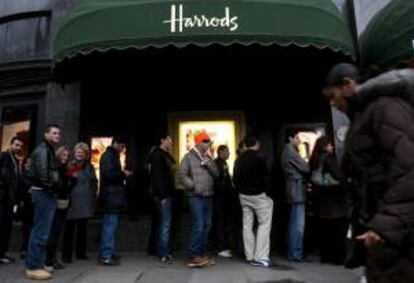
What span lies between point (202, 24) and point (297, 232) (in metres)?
3.69

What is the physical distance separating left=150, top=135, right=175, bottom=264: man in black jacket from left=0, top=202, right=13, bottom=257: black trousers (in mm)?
2320

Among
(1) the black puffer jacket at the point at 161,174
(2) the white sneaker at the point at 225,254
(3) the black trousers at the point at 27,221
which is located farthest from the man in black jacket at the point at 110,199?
(2) the white sneaker at the point at 225,254

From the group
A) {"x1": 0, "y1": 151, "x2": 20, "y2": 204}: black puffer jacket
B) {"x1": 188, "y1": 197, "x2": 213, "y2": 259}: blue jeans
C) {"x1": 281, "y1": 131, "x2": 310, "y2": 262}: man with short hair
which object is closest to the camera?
{"x1": 188, "y1": 197, "x2": 213, "y2": 259}: blue jeans

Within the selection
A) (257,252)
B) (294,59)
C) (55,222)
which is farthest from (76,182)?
(294,59)

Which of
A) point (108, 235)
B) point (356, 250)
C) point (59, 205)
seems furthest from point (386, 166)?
point (108, 235)

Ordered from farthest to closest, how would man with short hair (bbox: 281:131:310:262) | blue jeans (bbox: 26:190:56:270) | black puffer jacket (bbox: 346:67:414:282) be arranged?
1. man with short hair (bbox: 281:131:310:262)
2. blue jeans (bbox: 26:190:56:270)
3. black puffer jacket (bbox: 346:67:414:282)

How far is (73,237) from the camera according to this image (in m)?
9.04

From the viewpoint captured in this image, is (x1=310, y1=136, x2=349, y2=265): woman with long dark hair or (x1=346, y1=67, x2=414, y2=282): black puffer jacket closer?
(x1=346, y1=67, x2=414, y2=282): black puffer jacket

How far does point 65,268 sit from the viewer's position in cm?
838

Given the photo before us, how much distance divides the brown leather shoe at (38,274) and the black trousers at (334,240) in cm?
428

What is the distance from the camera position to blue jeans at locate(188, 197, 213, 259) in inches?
331

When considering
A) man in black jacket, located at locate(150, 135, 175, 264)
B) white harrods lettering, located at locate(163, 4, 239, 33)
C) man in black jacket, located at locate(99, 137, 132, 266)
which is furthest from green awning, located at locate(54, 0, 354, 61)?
man in black jacket, located at locate(150, 135, 175, 264)

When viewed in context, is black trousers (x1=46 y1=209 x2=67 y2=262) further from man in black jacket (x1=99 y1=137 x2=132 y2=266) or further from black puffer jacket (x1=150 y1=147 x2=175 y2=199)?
black puffer jacket (x1=150 y1=147 x2=175 y2=199)

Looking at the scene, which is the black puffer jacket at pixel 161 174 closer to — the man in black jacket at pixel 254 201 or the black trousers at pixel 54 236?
the man in black jacket at pixel 254 201
